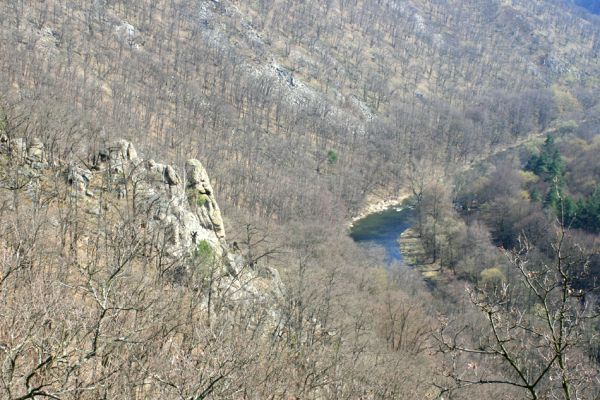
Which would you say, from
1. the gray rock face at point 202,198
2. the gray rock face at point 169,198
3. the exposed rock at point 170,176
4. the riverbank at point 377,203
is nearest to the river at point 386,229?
the riverbank at point 377,203

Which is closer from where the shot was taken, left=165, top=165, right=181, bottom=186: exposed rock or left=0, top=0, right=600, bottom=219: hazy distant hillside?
left=165, top=165, right=181, bottom=186: exposed rock

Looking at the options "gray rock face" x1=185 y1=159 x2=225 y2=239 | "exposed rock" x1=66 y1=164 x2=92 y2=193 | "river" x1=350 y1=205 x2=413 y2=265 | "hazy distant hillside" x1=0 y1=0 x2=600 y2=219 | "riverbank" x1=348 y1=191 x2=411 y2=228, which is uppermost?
"exposed rock" x1=66 y1=164 x2=92 y2=193

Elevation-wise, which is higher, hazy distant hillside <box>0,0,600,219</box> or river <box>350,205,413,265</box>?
hazy distant hillside <box>0,0,600,219</box>

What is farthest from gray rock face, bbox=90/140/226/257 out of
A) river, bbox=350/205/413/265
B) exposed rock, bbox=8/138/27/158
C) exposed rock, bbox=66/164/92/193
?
river, bbox=350/205/413/265

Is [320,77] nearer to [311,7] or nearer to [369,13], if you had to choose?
[311,7]

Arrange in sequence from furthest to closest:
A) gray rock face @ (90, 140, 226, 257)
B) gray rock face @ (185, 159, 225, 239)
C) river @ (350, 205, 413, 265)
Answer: river @ (350, 205, 413, 265) < gray rock face @ (185, 159, 225, 239) < gray rock face @ (90, 140, 226, 257)

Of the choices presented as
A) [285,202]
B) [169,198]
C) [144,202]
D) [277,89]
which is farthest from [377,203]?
[144,202]

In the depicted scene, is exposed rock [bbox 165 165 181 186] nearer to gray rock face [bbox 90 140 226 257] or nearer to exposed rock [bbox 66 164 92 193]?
gray rock face [bbox 90 140 226 257]

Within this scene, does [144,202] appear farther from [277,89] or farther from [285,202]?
[277,89]
